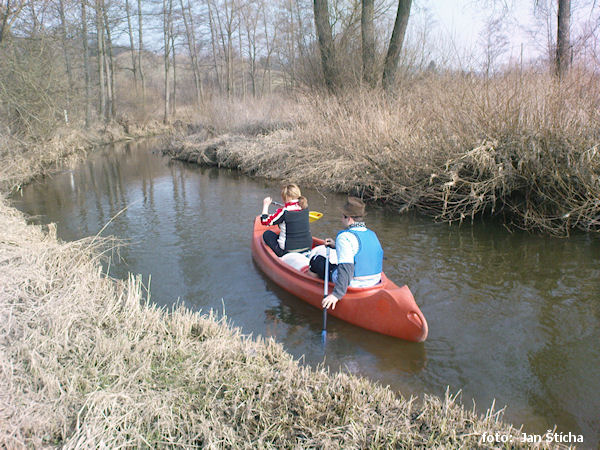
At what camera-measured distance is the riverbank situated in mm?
Answer: 2467

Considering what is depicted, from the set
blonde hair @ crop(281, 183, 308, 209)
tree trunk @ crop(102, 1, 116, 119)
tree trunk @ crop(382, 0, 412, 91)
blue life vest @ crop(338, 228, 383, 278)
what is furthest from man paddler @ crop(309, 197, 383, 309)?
tree trunk @ crop(102, 1, 116, 119)

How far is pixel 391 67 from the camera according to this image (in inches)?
486

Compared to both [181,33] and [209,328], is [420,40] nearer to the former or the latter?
[209,328]

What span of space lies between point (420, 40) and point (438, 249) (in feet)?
28.0

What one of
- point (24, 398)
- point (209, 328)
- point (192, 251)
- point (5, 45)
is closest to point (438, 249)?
point (192, 251)

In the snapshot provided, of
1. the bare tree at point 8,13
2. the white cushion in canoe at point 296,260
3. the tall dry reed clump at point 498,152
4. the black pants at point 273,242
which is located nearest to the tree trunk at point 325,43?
the tall dry reed clump at point 498,152

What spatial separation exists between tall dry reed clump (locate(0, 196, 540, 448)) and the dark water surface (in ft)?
2.29

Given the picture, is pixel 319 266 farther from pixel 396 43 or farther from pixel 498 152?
pixel 396 43

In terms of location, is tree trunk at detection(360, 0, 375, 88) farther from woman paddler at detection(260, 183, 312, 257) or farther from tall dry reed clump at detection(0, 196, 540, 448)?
tall dry reed clump at detection(0, 196, 540, 448)

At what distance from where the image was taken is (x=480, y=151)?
7.35 m

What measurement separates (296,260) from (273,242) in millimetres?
590

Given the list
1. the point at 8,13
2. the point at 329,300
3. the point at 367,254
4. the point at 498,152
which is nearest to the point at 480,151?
the point at 498,152

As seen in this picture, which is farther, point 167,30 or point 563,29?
point 167,30

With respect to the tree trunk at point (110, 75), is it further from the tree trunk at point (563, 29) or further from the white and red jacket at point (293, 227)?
the white and red jacket at point (293, 227)
